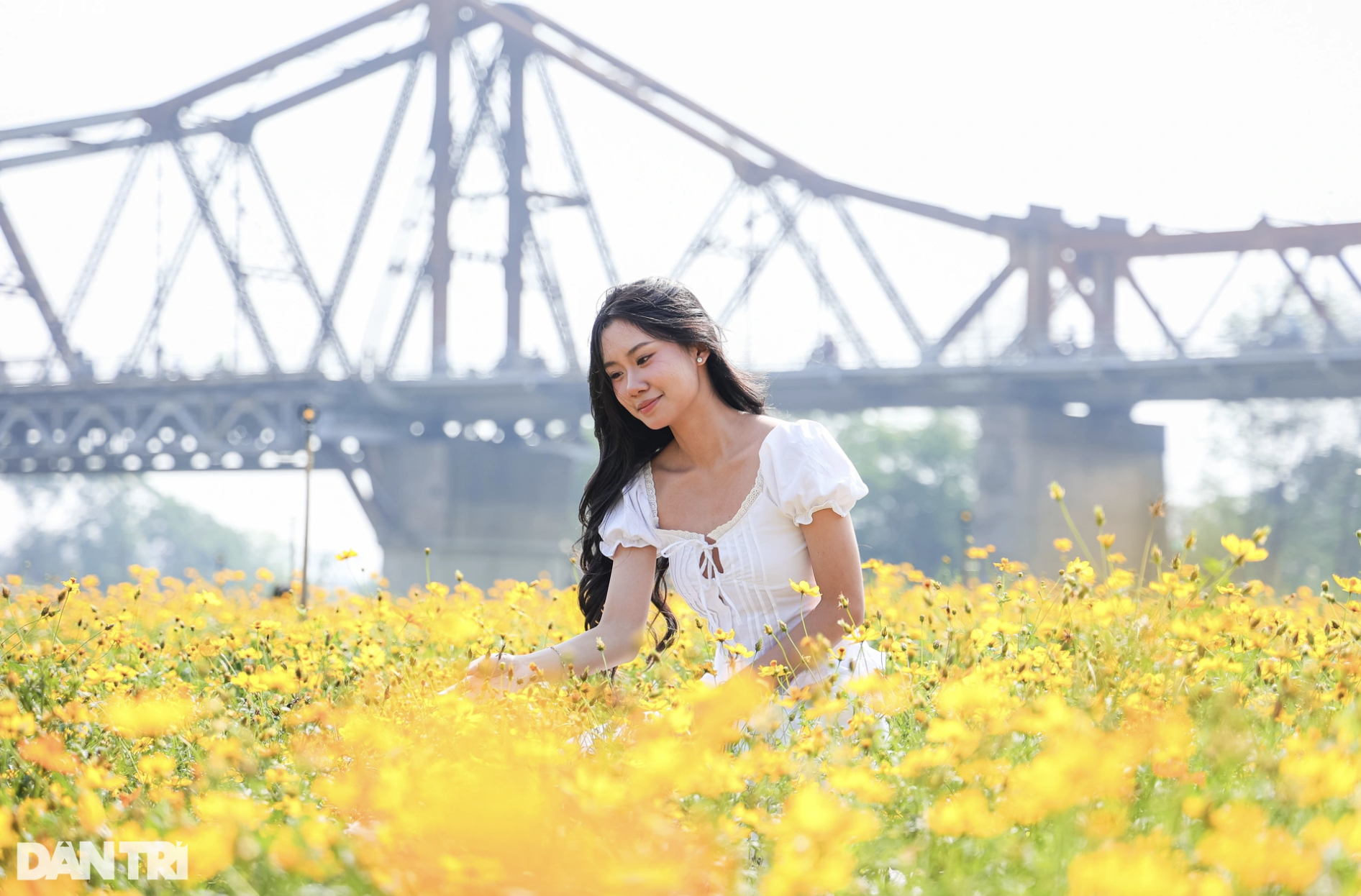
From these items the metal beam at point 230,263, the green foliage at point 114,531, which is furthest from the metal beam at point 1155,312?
the green foliage at point 114,531

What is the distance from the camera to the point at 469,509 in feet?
103

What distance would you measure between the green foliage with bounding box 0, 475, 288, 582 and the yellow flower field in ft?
262

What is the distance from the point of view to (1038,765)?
52.2 inches

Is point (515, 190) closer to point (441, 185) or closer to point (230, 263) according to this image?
point (441, 185)

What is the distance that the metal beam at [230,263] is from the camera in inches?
1359

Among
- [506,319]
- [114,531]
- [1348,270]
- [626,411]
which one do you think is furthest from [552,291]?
[114,531]

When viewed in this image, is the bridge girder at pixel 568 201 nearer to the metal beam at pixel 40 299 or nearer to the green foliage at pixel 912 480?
the metal beam at pixel 40 299

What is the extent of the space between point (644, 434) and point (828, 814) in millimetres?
2265

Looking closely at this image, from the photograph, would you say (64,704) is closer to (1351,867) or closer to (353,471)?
Result: (1351,867)

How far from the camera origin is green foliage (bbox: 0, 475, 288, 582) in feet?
259

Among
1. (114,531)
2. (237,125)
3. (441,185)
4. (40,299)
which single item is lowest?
(114,531)

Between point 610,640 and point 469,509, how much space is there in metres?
28.7

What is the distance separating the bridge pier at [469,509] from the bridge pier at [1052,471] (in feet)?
32.8

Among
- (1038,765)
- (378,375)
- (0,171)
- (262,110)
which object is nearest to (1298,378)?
(378,375)
